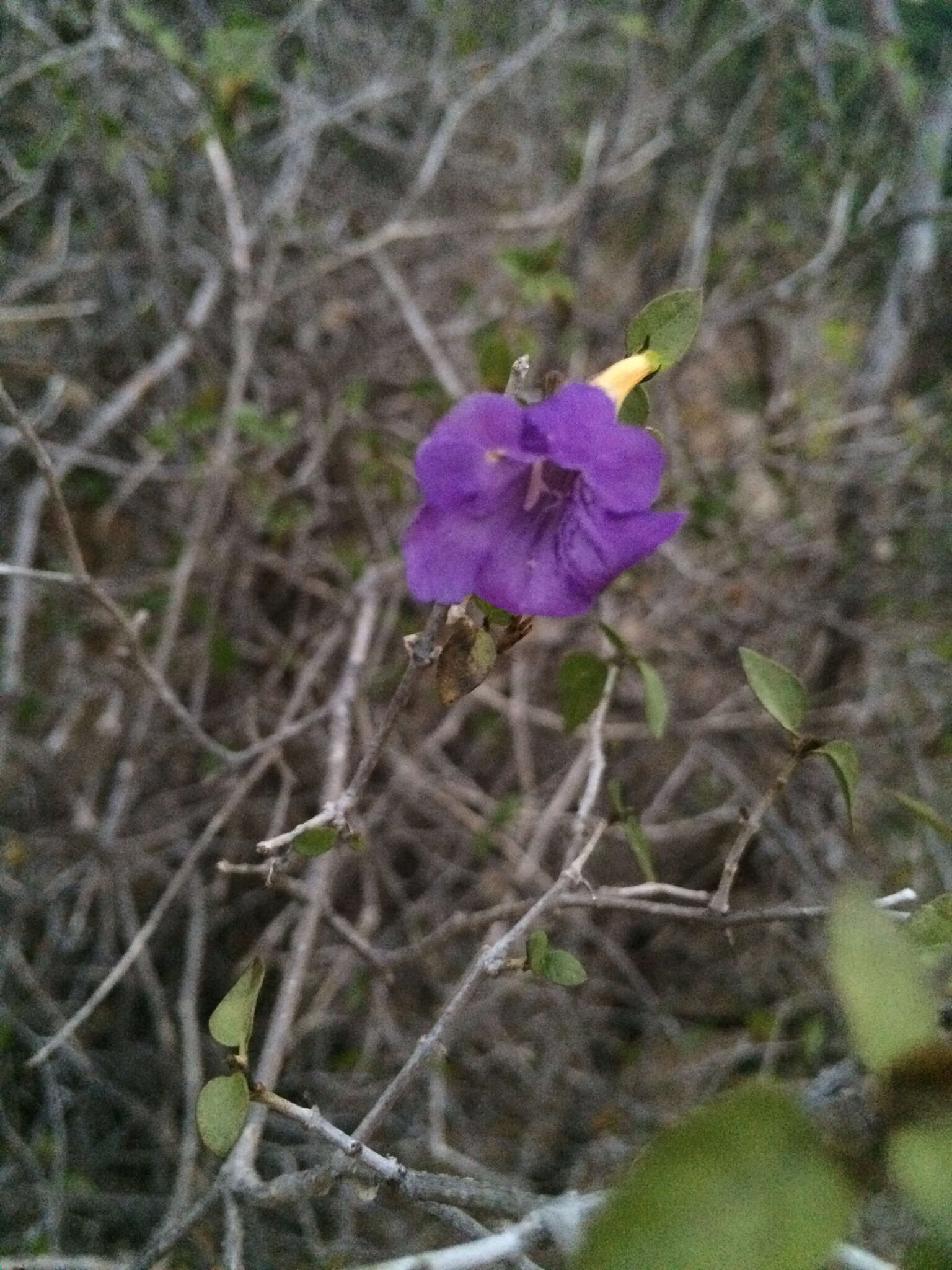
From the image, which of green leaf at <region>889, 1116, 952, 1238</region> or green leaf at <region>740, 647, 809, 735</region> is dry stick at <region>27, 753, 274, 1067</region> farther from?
green leaf at <region>889, 1116, 952, 1238</region>

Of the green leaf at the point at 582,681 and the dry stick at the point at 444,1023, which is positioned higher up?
the dry stick at the point at 444,1023

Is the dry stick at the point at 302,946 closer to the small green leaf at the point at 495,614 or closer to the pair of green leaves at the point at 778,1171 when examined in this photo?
the small green leaf at the point at 495,614

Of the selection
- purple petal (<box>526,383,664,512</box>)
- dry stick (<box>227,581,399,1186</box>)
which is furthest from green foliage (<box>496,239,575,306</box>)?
purple petal (<box>526,383,664,512</box>)

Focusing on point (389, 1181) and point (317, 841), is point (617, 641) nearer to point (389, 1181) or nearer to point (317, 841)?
point (317, 841)

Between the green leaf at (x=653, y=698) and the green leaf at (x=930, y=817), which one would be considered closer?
the green leaf at (x=930, y=817)

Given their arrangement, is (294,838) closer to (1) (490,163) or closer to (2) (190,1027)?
(2) (190,1027)

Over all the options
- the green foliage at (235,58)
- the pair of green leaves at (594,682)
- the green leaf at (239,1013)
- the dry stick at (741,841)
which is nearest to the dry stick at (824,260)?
the green foliage at (235,58)

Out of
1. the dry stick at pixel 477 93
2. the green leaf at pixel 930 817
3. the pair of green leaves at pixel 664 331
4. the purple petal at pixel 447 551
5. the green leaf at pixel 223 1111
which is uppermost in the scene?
the dry stick at pixel 477 93
